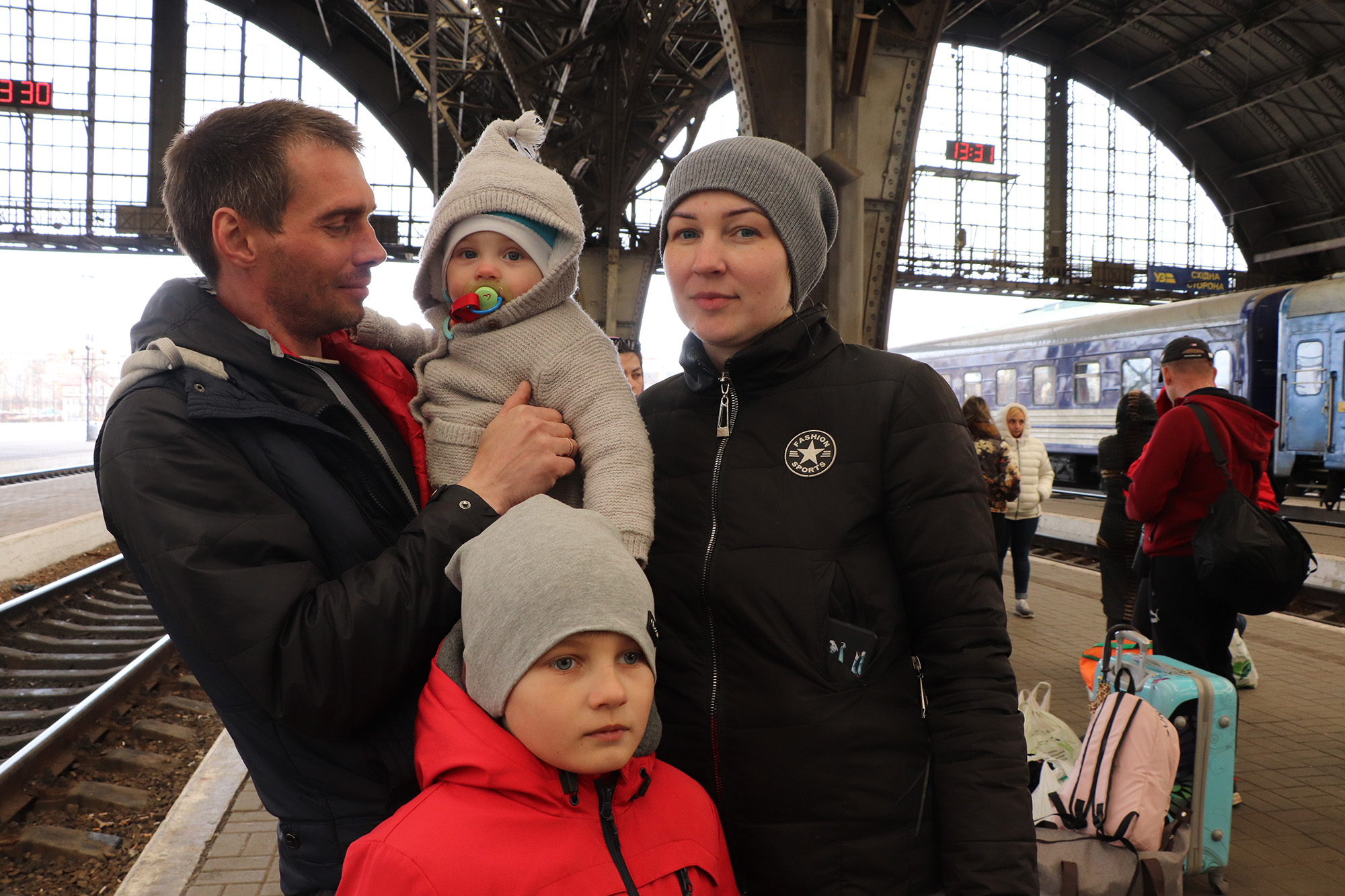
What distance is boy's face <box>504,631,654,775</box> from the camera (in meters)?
1.40

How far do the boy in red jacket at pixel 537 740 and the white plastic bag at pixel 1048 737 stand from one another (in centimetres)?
312

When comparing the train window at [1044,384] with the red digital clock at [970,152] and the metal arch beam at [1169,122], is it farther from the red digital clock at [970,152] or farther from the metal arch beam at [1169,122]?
the metal arch beam at [1169,122]

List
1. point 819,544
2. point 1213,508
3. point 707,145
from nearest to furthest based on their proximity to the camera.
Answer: point 819,544 → point 707,145 → point 1213,508


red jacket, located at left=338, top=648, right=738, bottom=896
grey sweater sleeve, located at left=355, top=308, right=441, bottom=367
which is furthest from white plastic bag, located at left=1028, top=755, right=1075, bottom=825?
grey sweater sleeve, located at left=355, top=308, right=441, bottom=367

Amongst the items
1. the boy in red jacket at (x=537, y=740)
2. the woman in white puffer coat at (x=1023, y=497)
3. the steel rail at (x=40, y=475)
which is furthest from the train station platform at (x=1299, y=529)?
the steel rail at (x=40, y=475)

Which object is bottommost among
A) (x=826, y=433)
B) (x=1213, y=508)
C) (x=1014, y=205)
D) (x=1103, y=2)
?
(x=1213, y=508)

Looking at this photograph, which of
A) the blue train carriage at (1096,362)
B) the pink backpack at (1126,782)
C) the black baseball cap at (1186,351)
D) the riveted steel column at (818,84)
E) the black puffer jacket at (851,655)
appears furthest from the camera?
the blue train carriage at (1096,362)

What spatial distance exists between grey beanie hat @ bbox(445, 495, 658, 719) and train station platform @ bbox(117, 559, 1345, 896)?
303cm

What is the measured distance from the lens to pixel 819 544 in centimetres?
168

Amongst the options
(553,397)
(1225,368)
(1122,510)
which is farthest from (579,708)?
(1225,368)

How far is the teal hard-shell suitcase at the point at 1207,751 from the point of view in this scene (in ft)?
12.4

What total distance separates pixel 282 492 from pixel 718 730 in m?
0.91

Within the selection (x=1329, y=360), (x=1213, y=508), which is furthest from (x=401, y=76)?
(x=1213, y=508)

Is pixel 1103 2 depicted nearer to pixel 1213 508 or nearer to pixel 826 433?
pixel 1213 508
